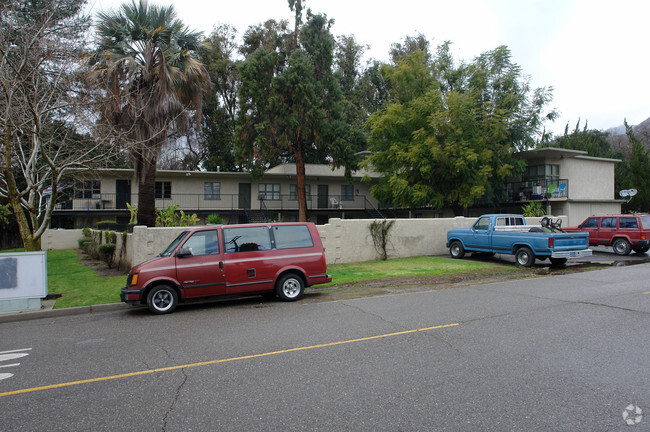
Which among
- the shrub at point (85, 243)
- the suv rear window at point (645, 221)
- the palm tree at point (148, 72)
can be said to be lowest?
the shrub at point (85, 243)

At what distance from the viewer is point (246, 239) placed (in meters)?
9.92

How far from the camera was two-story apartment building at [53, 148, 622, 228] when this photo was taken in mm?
30203

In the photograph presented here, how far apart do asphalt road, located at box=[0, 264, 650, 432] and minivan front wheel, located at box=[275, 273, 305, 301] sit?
1.15m

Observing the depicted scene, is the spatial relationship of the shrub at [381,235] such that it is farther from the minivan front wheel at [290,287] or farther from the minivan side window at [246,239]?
the minivan side window at [246,239]

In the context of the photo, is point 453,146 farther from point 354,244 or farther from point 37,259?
point 37,259

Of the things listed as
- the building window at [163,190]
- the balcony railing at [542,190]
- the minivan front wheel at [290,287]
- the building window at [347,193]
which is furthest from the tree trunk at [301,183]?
the minivan front wheel at [290,287]

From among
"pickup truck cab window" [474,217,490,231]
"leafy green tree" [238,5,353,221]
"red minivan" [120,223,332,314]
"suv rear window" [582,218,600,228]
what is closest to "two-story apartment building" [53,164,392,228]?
"leafy green tree" [238,5,353,221]

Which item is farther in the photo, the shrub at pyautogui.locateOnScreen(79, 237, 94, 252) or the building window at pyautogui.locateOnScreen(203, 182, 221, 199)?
the building window at pyautogui.locateOnScreen(203, 182, 221, 199)

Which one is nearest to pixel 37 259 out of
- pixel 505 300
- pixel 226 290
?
pixel 226 290

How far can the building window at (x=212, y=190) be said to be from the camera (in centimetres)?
3253

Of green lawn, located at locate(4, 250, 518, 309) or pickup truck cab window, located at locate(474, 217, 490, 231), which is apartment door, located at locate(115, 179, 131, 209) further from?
pickup truck cab window, located at locate(474, 217, 490, 231)

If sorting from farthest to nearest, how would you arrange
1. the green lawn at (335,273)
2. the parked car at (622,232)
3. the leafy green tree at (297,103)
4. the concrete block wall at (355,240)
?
the leafy green tree at (297,103) < the parked car at (622,232) < the concrete block wall at (355,240) < the green lawn at (335,273)

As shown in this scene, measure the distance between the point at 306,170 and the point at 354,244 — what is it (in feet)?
60.0

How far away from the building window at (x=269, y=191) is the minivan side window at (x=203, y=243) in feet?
79.0
